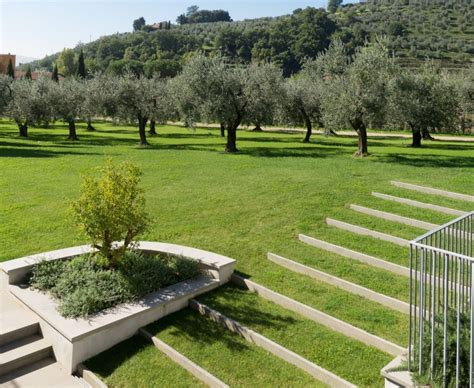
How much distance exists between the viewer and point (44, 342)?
741 centimetres

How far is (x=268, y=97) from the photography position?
91.5 feet

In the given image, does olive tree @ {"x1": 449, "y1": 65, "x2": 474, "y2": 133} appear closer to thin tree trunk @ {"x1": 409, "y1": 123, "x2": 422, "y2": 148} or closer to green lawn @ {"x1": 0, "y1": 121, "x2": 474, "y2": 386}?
thin tree trunk @ {"x1": 409, "y1": 123, "x2": 422, "y2": 148}

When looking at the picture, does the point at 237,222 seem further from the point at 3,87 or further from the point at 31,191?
the point at 3,87

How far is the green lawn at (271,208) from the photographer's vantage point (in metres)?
8.65

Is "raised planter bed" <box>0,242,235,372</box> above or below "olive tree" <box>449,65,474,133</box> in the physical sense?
below

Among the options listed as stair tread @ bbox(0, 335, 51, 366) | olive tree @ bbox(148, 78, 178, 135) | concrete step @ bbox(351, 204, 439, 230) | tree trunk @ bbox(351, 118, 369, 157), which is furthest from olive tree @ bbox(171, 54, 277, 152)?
stair tread @ bbox(0, 335, 51, 366)

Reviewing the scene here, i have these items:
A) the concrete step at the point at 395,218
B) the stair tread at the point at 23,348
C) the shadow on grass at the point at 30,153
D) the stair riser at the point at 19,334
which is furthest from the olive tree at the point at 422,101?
the stair tread at the point at 23,348

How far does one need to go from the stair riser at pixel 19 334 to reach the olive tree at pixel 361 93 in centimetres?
2017

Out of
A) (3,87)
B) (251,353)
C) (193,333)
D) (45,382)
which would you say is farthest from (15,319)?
(3,87)

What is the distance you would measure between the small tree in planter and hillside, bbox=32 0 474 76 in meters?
92.2

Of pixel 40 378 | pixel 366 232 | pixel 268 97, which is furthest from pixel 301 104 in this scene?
pixel 40 378

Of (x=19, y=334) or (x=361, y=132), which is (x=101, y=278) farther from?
(x=361, y=132)

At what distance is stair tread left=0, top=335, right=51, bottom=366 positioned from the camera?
6.96m

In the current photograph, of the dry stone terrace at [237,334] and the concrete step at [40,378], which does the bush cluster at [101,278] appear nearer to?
the dry stone terrace at [237,334]
